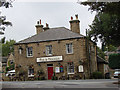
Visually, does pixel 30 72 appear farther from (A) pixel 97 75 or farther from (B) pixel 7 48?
(B) pixel 7 48

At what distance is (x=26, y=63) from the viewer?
3641 centimetres

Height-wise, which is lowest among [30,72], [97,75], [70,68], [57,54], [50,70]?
[97,75]

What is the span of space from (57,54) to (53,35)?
3525mm

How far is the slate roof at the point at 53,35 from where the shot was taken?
3483cm

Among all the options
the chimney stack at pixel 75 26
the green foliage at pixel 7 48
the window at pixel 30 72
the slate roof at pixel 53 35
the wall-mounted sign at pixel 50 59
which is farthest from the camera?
the green foliage at pixel 7 48

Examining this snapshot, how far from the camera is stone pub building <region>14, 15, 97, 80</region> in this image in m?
33.4

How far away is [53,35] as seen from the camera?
3653cm

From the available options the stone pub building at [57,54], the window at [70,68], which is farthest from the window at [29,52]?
the window at [70,68]

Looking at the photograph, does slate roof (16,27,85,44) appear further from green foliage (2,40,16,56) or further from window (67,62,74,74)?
green foliage (2,40,16,56)

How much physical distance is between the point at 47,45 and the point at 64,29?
4.14 m

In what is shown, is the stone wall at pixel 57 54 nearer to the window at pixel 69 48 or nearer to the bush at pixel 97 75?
the window at pixel 69 48

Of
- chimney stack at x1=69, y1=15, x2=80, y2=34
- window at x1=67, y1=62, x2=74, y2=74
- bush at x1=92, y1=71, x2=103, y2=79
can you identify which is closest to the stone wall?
window at x1=67, y1=62, x2=74, y2=74

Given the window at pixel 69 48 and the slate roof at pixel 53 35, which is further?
the slate roof at pixel 53 35

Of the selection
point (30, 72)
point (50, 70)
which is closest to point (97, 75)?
point (50, 70)
